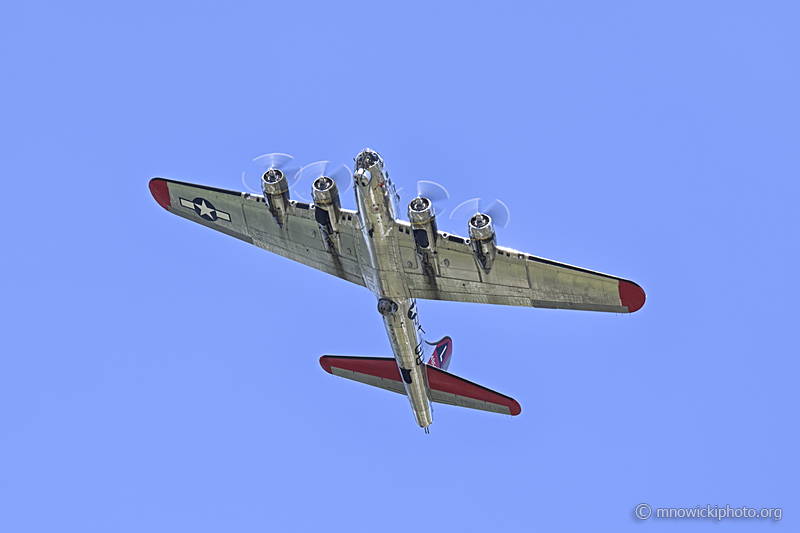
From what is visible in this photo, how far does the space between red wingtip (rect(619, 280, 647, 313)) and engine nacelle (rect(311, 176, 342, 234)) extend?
35.2 feet

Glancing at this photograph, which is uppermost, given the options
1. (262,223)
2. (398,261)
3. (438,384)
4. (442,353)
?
(262,223)

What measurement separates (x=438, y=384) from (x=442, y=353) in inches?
111

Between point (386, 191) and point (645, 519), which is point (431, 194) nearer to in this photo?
point (386, 191)

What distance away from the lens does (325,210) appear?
41219 millimetres

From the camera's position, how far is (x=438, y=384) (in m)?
45.8

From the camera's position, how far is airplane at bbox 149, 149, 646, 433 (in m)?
38.8

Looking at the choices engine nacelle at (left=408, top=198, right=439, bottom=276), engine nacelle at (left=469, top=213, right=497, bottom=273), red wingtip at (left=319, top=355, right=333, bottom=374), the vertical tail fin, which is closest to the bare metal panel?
engine nacelle at (left=408, top=198, right=439, bottom=276)

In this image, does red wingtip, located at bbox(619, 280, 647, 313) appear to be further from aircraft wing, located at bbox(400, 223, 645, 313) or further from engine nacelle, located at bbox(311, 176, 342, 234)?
engine nacelle, located at bbox(311, 176, 342, 234)

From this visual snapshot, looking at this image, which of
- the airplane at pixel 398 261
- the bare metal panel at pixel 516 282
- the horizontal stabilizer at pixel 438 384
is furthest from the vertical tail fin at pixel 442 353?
the bare metal panel at pixel 516 282

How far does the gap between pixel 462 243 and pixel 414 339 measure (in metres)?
5.43

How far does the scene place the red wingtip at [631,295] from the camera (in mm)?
37844

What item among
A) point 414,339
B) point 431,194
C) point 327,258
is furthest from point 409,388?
point 431,194

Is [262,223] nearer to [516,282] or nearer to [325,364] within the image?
[325,364]

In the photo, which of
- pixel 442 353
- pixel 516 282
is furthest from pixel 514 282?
pixel 442 353
